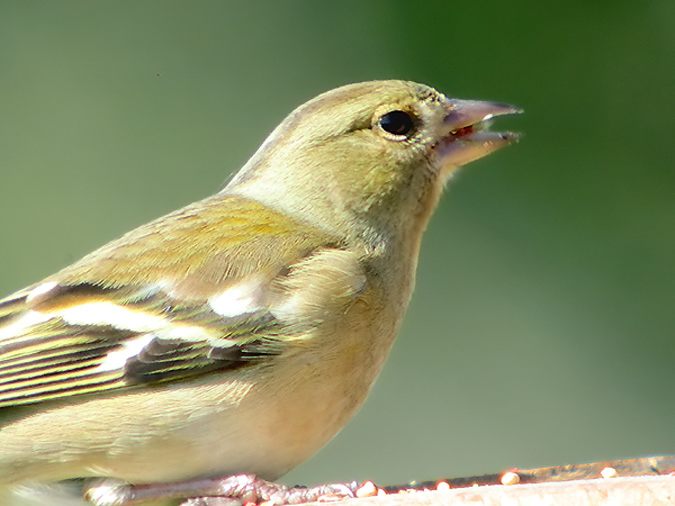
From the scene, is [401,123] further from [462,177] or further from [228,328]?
[462,177]

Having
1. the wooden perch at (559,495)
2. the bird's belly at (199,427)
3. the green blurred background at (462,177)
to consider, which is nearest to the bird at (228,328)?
the bird's belly at (199,427)

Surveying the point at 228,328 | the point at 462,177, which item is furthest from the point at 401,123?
the point at 462,177

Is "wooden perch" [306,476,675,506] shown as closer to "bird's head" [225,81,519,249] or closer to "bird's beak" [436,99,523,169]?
"bird's head" [225,81,519,249]

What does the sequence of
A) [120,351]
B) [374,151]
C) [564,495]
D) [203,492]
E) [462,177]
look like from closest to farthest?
[564,495]
[203,492]
[120,351]
[374,151]
[462,177]

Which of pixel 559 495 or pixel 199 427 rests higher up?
pixel 199 427

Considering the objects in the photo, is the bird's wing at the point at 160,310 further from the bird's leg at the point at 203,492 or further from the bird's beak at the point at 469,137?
the bird's beak at the point at 469,137

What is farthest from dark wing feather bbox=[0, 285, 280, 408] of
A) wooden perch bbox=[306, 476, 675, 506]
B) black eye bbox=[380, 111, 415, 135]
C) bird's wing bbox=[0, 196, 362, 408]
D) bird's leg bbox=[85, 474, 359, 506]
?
wooden perch bbox=[306, 476, 675, 506]
